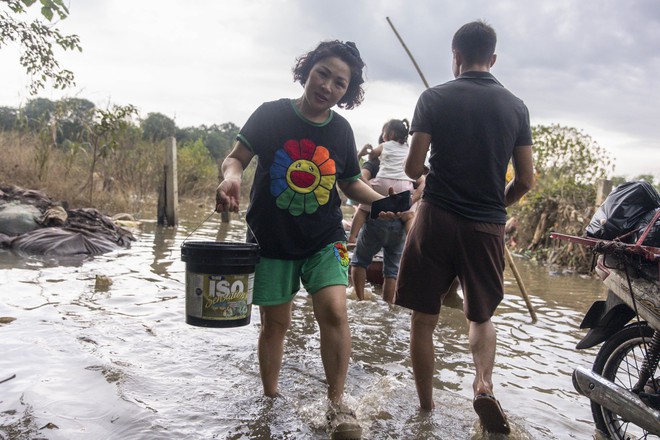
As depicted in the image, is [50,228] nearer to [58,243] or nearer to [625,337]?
[58,243]

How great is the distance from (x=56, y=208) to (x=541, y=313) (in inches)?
314

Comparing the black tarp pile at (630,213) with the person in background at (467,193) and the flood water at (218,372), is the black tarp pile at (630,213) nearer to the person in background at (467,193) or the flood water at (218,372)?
the person in background at (467,193)

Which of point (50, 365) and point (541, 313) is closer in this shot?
point (50, 365)

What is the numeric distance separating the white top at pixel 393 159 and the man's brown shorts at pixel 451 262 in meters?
2.95

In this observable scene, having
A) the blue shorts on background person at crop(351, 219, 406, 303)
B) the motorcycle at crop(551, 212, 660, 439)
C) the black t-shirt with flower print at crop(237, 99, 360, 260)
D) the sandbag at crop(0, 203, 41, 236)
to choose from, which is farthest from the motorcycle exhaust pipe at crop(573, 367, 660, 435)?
the sandbag at crop(0, 203, 41, 236)

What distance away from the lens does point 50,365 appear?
3418 mm

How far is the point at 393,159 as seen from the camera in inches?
233

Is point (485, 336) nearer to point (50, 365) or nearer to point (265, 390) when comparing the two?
point (265, 390)

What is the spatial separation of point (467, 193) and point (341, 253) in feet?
2.38

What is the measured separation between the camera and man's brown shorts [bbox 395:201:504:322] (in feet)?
9.33

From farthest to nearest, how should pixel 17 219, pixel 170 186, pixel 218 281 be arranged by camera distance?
pixel 170 186 < pixel 17 219 < pixel 218 281

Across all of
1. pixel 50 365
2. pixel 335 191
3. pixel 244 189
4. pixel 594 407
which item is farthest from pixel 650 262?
pixel 244 189

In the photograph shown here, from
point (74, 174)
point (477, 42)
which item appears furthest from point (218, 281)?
point (74, 174)

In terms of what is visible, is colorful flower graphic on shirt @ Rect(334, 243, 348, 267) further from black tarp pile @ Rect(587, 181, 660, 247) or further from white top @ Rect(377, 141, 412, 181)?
white top @ Rect(377, 141, 412, 181)
